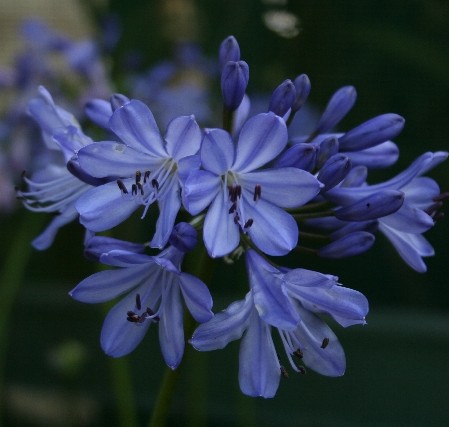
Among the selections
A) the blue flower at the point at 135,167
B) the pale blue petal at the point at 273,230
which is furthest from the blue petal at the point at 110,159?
the pale blue petal at the point at 273,230

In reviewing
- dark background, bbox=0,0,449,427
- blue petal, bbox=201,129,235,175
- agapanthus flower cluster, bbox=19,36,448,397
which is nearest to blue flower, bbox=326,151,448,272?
agapanthus flower cluster, bbox=19,36,448,397

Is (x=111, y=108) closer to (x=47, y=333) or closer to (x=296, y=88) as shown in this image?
(x=296, y=88)

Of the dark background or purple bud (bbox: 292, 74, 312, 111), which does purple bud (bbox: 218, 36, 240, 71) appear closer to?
purple bud (bbox: 292, 74, 312, 111)

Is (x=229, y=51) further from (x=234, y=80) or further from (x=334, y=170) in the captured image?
(x=334, y=170)

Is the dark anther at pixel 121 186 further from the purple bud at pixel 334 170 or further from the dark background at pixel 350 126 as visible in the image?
the dark background at pixel 350 126

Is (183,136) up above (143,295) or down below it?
above

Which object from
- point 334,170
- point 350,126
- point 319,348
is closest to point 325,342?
point 319,348


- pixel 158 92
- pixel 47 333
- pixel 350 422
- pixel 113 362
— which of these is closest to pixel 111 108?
pixel 113 362

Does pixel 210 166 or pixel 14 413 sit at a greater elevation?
pixel 210 166
